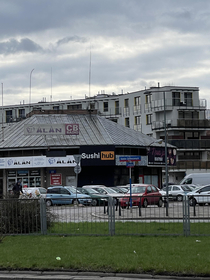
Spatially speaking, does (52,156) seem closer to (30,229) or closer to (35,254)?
(30,229)

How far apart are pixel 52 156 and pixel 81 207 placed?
3952cm

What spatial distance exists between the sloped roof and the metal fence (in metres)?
39.7

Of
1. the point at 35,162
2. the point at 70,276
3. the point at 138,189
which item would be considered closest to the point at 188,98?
the point at 35,162

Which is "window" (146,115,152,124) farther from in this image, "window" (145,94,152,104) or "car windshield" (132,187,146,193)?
"car windshield" (132,187,146,193)

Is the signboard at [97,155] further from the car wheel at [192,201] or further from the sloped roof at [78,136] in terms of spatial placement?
the car wheel at [192,201]

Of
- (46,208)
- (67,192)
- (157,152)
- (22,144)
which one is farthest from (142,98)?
(46,208)

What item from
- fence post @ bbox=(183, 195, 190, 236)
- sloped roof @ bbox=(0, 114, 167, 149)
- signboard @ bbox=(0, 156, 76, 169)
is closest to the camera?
fence post @ bbox=(183, 195, 190, 236)

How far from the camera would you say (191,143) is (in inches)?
3091

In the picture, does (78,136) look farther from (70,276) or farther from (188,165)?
(70,276)

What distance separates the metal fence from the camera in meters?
13.6

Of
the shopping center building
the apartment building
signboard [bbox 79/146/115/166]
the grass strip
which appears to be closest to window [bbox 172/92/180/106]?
the apartment building

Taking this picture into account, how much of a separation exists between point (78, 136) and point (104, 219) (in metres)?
43.3

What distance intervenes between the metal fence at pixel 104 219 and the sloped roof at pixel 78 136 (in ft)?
130

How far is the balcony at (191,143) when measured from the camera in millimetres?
77562
